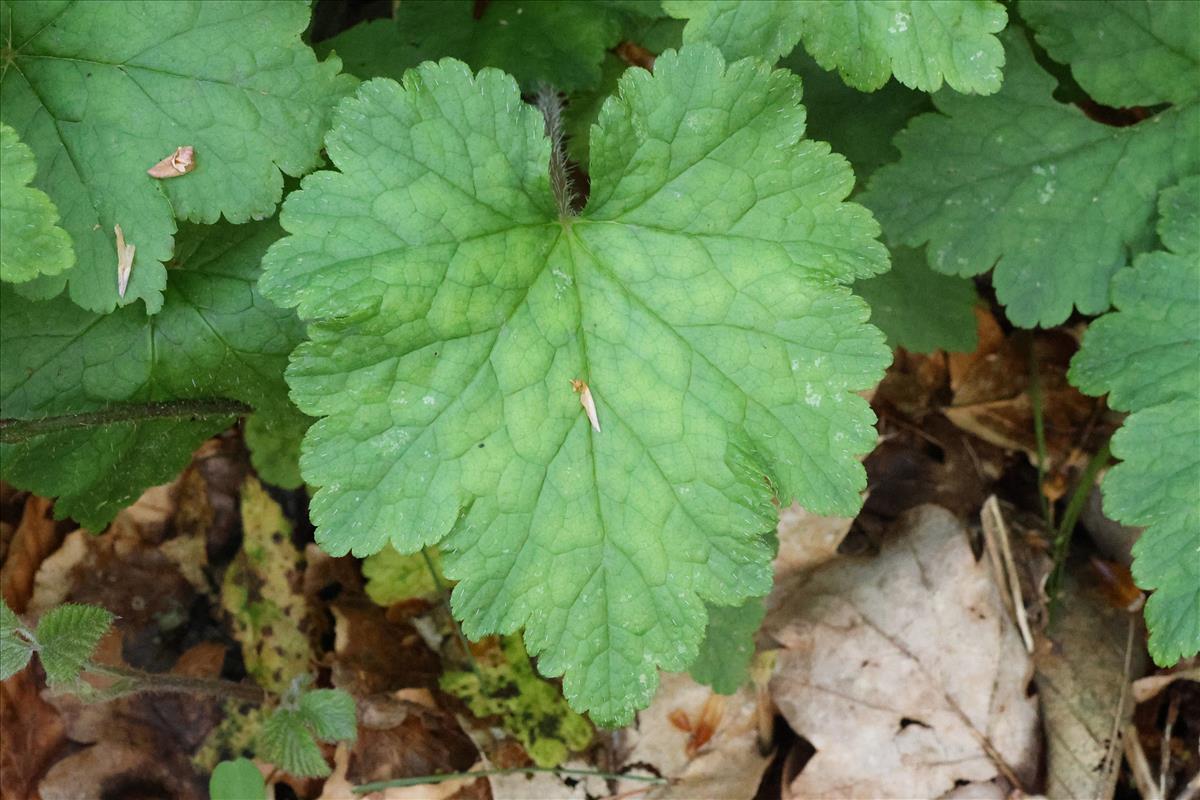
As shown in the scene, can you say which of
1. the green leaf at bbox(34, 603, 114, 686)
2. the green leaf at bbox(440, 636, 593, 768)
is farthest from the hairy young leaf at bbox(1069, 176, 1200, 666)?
the green leaf at bbox(34, 603, 114, 686)

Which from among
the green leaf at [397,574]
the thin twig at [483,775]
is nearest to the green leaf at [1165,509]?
the thin twig at [483,775]

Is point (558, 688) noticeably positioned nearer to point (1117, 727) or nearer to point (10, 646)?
point (10, 646)

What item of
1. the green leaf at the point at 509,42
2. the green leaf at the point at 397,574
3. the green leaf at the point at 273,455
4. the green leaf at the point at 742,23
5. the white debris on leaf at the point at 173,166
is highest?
the green leaf at the point at 742,23

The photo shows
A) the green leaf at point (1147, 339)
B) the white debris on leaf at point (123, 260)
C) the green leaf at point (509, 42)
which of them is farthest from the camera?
the green leaf at point (509, 42)

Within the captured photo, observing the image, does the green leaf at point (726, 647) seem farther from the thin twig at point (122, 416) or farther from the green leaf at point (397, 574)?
the thin twig at point (122, 416)

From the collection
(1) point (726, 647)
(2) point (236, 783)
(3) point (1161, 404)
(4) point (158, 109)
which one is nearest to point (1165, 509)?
(3) point (1161, 404)

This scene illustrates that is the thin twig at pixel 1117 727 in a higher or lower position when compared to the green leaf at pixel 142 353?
lower

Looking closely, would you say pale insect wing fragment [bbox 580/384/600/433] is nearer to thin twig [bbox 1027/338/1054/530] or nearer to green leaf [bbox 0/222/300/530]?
green leaf [bbox 0/222/300/530]
